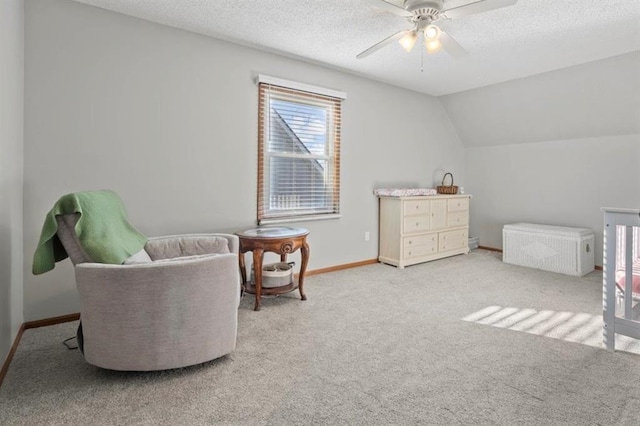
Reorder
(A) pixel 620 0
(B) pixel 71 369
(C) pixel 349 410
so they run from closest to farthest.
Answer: (C) pixel 349 410
(B) pixel 71 369
(A) pixel 620 0

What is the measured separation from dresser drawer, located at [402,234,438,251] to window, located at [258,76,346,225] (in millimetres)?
962

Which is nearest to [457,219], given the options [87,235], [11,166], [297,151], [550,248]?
[550,248]

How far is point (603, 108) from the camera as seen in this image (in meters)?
4.14

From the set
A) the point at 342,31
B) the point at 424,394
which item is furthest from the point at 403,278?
the point at 342,31

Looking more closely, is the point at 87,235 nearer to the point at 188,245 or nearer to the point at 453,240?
the point at 188,245

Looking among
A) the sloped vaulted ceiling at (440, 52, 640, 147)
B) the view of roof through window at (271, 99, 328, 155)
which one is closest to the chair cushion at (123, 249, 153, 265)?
the view of roof through window at (271, 99, 328, 155)

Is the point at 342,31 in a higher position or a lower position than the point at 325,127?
higher

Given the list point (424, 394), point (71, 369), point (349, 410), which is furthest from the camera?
point (71, 369)

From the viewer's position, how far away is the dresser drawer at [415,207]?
14.3ft

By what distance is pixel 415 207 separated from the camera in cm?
Result: 445

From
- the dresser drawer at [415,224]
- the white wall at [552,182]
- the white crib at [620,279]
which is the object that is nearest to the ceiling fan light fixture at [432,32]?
the white crib at [620,279]

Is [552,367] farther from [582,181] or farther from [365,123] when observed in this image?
[582,181]

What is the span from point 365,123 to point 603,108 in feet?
9.04

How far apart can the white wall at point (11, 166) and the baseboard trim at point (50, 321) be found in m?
0.12
